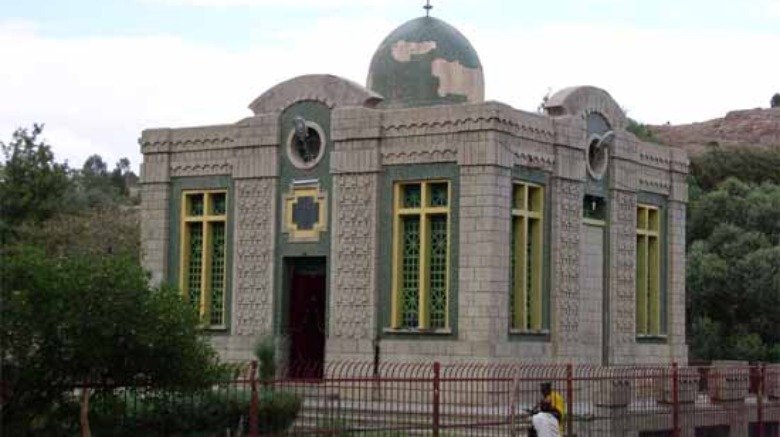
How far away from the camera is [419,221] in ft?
83.3

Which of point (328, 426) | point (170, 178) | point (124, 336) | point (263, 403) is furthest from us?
point (170, 178)

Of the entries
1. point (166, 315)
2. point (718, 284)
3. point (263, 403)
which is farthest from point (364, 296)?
point (718, 284)

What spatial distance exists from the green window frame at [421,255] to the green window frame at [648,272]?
238 inches

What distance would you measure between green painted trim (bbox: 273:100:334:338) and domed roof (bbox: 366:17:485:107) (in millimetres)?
Answer: 1844

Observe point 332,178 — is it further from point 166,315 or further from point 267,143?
point 166,315

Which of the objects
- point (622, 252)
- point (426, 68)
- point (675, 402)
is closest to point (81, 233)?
point (426, 68)

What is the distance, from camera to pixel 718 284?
4394 cm

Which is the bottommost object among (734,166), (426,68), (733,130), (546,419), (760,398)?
(760,398)

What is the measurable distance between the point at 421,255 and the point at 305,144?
358cm

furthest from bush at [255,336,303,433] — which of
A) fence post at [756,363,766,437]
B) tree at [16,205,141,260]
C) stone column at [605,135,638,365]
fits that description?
tree at [16,205,141,260]

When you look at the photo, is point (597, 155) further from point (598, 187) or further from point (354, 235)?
point (354, 235)

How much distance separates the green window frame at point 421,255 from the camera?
2497 cm

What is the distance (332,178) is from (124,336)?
11712 mm

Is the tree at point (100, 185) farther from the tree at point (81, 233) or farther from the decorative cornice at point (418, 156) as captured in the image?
the decorative cornice at point (418, 156)
